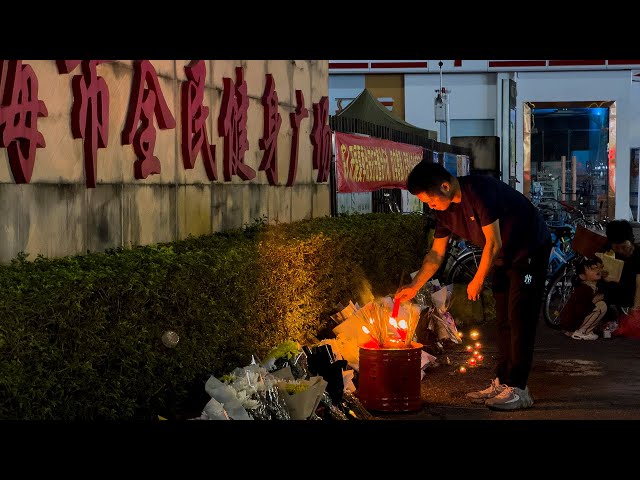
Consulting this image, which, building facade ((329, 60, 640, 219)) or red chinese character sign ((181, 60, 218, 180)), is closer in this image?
red chinese character sign ((181, 60, 218, 180))

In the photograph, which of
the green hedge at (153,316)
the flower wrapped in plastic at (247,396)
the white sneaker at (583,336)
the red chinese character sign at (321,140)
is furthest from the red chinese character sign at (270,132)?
the flower wrapped in plastic at (247,396)

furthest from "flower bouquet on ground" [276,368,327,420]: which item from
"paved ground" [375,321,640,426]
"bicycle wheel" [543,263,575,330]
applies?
"bicycle wheel" [543,263,575,330]

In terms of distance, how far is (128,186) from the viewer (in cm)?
777

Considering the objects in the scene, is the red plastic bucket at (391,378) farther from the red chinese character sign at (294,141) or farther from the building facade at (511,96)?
the building facade at (511,96)

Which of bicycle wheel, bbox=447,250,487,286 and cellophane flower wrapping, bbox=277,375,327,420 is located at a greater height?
bicycle wheel, bbox=447,250,487,286

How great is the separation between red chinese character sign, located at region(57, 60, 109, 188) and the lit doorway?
26.7 m

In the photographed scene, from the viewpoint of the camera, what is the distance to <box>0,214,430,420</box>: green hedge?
17.4 ft

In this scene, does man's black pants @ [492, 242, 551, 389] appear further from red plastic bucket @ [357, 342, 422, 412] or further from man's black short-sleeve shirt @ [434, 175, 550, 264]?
red plastic bucket @ [357, 342, 422, 412]

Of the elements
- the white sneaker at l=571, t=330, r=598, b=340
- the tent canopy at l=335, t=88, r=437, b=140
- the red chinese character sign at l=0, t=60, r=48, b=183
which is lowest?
the white sneaker at l=571, t=330, r=598, b=340

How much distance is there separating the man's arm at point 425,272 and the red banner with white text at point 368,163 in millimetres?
4623

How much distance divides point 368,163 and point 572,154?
2179 centimetres
